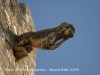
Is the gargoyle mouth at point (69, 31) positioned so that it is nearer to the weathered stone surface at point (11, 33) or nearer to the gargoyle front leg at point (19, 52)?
the gargoyle front leg at point (19, 52)

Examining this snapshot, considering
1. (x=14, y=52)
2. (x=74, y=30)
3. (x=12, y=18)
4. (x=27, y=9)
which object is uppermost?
(x=27, y=9)

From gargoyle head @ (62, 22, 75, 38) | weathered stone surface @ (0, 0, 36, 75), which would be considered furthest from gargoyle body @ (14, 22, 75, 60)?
weathered stone surface @ (0, 0, 36, 75)

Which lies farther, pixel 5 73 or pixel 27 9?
pixel 27 9

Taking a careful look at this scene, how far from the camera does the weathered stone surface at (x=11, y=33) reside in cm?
508

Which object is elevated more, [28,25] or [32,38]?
[28,25]

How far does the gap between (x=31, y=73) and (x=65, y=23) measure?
75.1 inches

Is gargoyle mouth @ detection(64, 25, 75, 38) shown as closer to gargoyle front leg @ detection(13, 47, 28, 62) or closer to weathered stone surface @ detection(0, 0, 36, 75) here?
gargoyle front leg @ detection(13, 47, 28, 62)

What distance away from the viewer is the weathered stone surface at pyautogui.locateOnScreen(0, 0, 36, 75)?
16.7ft

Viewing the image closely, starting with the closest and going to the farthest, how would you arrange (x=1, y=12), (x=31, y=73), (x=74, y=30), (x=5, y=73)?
1. (x=5, y=73)
2. (x=1, y=12)
3. (x=74, y=30)
4. (x=31, y=73)

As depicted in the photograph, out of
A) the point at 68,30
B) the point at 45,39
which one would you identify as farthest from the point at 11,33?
the point at 68,30

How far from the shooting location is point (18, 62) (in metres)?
5.79

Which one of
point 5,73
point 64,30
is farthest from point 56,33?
point 5,73

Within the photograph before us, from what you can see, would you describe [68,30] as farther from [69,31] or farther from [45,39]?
[45,39]

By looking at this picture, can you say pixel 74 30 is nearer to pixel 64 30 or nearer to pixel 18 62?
pixel 64 30
